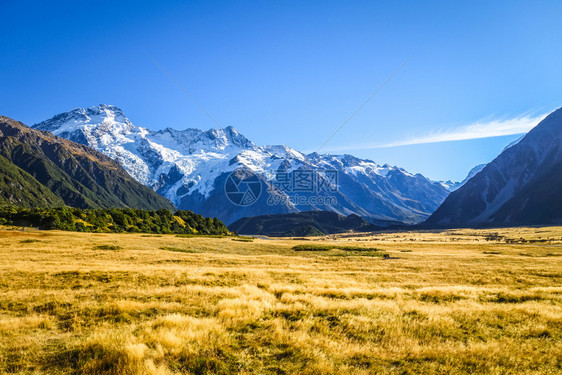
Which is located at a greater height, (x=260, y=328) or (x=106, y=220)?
(x=106, y=220)

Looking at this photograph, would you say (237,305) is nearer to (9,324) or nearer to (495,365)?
(9,324)

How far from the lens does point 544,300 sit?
1662 cm

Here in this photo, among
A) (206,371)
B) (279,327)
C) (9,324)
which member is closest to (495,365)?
(279,327)

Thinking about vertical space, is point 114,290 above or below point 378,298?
above

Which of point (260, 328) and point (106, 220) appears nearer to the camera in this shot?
point (260, 328)

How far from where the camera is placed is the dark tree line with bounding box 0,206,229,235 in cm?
5931

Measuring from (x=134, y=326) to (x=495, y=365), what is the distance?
444 inches

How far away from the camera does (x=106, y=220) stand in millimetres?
68812

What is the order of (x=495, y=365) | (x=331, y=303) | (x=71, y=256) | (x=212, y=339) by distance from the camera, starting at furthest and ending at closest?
1. (x=71, y=256)
2. (x=331, y=303)
3. (x=212, y=339)
4. (x=495, y=365)

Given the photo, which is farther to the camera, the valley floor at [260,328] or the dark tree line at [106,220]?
the dark tree line at [106,220]

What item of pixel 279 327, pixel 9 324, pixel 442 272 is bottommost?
pixel 442 272

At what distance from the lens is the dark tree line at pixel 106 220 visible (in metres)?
59.3

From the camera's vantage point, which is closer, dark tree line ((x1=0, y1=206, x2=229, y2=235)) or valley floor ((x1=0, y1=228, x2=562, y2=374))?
valley floor ((x1=0, y1=228, x2=562, y2=374))

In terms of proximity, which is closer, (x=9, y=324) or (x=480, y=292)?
(x=9, y=324)
